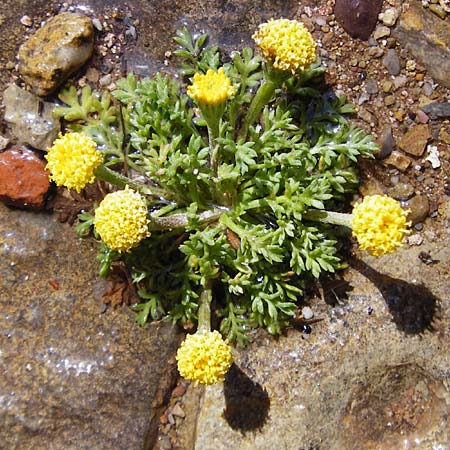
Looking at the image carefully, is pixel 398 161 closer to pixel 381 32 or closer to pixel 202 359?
pixel 381 32

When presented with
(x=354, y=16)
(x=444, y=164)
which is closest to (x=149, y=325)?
(x=444, y=164)

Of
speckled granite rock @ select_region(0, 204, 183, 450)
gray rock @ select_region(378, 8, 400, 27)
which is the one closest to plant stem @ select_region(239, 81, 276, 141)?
gray rock @ select_region(378, 8, 400, 27)

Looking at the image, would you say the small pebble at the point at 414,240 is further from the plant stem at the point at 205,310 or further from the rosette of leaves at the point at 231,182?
the plant stem at the point at 205,310

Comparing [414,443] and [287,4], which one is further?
[287,4]

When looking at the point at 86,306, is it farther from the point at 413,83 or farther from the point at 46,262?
the point at 413,83

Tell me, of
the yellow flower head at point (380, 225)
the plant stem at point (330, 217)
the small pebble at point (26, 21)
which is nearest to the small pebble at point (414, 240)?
the plant stem at point (330, 217)

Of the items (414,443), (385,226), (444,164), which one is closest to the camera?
(385,226)

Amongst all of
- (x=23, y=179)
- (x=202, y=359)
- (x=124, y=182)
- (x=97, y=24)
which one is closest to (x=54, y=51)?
(x=97, y=24)
